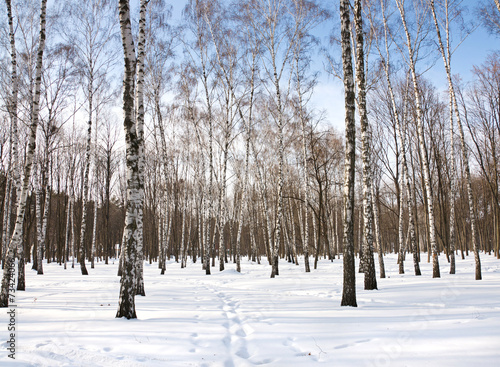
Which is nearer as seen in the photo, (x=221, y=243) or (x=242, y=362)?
(x=242, y=362)

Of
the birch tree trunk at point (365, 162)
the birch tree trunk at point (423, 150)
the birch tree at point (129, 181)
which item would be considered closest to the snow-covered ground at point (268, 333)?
the birch tree at point (129, 181)

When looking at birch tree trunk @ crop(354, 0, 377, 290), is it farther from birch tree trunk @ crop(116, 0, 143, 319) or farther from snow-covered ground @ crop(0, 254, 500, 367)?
birch tree trunk @ crop(116, 0, 143, 319)

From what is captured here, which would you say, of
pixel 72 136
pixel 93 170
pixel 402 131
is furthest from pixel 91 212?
pixel 402 131

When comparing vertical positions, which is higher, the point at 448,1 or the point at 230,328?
the point at 448,1

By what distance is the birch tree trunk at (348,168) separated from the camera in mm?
6840

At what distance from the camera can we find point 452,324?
16.0 ft

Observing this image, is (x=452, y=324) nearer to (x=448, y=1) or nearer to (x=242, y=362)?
(x=242, y=362)

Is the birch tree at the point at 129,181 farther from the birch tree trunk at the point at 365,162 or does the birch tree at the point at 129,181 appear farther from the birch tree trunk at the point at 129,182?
the birch tree trunk at the point at 365,162

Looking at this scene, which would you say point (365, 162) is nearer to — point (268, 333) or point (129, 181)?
point (268, 333)

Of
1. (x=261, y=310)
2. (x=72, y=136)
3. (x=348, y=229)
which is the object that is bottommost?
(x=261, y=310)

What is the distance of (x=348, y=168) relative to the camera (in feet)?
23.4

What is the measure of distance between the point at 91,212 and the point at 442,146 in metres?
39.7

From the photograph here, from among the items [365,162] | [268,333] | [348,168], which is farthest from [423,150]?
[268,333]

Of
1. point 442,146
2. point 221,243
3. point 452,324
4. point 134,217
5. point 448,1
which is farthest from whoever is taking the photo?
point 442,146
